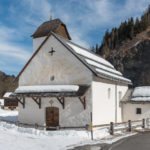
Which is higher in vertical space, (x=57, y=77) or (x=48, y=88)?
(x=57, y=77)

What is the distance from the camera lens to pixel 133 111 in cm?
2178

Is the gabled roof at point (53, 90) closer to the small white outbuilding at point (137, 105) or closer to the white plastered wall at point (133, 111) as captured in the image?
the small white outbuilding at point (137, 105)

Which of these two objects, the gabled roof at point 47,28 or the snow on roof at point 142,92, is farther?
the gabled roof at point 47,28

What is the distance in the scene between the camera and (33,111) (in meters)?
18.9

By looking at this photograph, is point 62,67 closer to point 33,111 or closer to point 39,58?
point 39,58

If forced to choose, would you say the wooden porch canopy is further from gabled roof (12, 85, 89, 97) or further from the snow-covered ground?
the snow-covered ground

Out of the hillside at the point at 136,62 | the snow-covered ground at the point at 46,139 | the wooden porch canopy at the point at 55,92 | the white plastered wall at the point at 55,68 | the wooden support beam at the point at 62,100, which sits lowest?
the snow-covered ground at the point at 46,139

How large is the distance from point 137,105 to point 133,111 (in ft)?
2.83

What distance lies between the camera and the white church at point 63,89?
16.4 m

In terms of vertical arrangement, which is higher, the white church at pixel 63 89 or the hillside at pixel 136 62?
the hillside at pixel 136 62

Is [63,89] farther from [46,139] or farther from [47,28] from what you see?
[47,28]

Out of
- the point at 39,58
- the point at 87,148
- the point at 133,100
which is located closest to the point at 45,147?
the point at 87,148

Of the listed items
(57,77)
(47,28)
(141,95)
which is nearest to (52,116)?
(57,77)

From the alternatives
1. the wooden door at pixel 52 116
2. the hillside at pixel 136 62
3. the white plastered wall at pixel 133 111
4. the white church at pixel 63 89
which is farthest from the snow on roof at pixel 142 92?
the hillside at pixel 136 62
